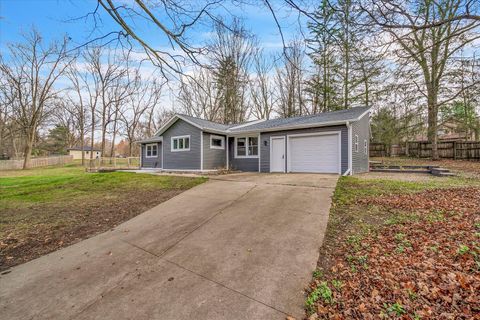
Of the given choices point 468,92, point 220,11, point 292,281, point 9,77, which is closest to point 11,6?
point 220,11

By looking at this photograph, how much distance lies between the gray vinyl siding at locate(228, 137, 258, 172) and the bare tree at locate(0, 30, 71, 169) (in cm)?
2006

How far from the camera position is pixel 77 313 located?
7.46 feet

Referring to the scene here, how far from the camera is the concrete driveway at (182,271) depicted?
2.27 m

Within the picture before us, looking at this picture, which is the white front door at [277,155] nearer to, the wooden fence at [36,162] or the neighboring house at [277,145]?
the neighboring house at [277,145]

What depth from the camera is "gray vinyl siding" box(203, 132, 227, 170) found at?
509 inches

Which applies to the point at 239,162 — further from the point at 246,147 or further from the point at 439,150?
the point at 439,150

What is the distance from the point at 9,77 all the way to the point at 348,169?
1229 inches

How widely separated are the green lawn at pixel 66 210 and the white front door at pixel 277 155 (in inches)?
182

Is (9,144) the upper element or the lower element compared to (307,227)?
upper

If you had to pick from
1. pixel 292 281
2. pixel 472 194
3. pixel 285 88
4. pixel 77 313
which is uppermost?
pixel 285 88

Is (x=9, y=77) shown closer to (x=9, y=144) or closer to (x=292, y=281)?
(x=9, y=144)

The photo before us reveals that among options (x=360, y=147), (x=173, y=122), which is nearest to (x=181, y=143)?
(x=173, y=122)

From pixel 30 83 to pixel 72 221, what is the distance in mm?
27135

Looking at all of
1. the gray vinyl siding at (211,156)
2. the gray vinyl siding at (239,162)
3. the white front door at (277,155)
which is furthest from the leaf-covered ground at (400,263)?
the gray vinyl siding at (211,156)
